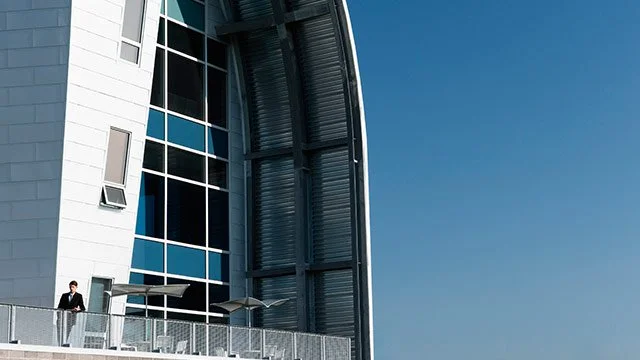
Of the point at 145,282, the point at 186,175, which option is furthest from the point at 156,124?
the point at 145,282

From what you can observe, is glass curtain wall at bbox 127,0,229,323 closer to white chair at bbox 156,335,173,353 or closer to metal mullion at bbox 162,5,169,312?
metal mullion at bbox 162,5,169,312

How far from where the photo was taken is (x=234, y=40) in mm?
34875

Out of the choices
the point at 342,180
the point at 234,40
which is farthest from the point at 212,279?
the point at 234,40

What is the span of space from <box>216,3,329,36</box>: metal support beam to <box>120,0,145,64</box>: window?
5189mm

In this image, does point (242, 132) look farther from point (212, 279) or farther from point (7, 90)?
point (7, 90)

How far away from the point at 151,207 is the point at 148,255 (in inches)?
53.0

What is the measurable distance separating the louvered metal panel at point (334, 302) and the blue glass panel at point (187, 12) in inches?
327

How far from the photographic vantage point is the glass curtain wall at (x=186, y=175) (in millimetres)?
31078

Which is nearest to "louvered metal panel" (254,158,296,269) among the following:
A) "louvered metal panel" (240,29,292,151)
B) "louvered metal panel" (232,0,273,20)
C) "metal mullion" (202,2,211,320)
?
"louvered metal panel" (240,29,292,151)

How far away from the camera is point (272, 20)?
34125 millimetres

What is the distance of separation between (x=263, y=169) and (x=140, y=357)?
1257 centimetres

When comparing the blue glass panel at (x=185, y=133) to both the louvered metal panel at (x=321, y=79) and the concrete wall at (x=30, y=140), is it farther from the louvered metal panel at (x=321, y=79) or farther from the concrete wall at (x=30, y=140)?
the concrete wall at (x=30, y=140)

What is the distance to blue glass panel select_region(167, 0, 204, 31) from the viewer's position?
32.8 m

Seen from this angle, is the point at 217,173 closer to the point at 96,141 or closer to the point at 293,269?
the point at 293,269
